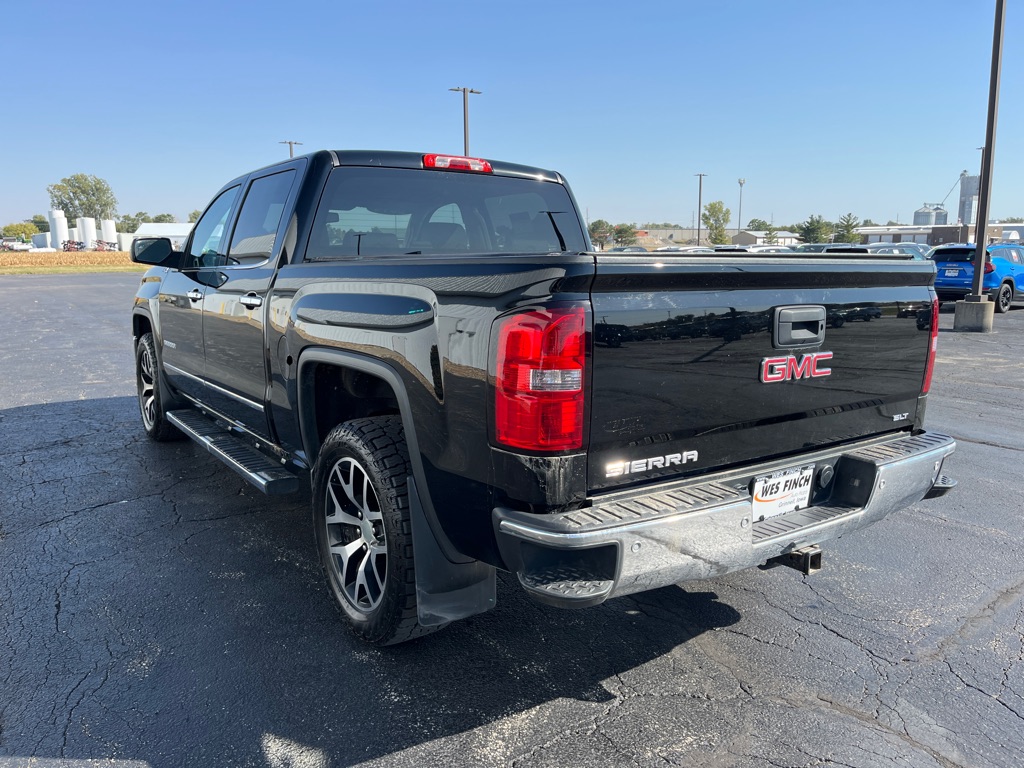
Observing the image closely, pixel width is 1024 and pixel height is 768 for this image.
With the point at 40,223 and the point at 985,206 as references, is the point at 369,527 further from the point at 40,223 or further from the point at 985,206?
the point at 40,223

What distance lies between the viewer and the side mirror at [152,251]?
5203 millimetres

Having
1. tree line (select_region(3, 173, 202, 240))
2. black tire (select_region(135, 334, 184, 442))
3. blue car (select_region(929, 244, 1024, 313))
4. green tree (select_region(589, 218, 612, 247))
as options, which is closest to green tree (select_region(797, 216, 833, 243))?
green tree (select_region(589, 218, 612, 247))

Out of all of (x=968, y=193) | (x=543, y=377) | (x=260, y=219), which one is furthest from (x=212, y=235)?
(x=968, y=193)

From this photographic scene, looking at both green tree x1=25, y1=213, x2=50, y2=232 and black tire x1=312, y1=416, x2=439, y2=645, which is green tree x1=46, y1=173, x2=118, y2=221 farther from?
black tire x1=312, y1=416, x2=439, y2=645

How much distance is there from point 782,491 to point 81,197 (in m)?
178

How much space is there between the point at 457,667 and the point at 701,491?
3.91 feet

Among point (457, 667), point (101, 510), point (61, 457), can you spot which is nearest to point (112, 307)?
point (61, 457)

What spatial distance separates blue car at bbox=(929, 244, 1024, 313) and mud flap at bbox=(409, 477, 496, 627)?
56.7ft

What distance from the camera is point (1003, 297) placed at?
17.7 meters

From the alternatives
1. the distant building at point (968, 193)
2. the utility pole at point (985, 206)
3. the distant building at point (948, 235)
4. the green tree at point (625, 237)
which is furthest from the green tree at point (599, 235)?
the distant building at point (968, 193)

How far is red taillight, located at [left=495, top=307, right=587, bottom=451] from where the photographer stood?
2.25 metres

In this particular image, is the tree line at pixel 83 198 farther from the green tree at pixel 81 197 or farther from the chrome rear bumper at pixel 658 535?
the chrome rear bumper at pixel 658 535

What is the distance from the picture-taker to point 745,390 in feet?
8.82

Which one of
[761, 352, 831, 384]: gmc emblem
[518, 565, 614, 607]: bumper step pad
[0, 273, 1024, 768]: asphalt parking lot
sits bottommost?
[0, 273, 1024, 768]: asphalt parking lot
